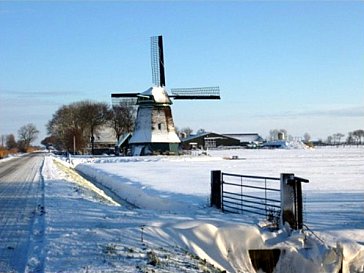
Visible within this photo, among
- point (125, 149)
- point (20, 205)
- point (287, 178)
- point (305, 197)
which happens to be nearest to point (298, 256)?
point (287, 178)

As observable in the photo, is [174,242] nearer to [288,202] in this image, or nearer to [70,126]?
[288,202]

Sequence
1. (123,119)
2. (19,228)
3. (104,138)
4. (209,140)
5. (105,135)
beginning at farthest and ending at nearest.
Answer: (209,140)
(104,138)
(105,135)
(123,119)
(19,228)

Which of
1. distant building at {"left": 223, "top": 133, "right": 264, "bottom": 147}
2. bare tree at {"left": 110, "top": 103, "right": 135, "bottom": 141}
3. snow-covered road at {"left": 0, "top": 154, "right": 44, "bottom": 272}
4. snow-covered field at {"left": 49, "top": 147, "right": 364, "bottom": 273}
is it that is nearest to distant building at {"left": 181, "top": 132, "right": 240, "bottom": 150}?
distant building at {"left": 223, "top": 133, "right": 264, "bottom": 147}

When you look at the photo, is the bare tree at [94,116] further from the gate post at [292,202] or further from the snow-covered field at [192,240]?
the gate post at [292,202]

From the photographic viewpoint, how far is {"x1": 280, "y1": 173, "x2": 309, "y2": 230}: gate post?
11586mm

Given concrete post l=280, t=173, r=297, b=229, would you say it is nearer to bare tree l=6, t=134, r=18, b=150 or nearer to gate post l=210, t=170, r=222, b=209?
gate post l=210, t=170, r=222, b=209

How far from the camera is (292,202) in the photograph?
11750 mm

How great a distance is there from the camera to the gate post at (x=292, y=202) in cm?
1159

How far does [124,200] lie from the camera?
22.6 m

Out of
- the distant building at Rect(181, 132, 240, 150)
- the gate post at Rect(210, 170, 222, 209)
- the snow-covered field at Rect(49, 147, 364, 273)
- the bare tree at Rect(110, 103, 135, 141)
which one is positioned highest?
the bare tree at Rect(110, 103, 135, 141)

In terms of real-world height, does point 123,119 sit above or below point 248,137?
above

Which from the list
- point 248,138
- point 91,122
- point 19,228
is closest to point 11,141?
point 91,122

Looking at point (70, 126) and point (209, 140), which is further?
point (209, 140)

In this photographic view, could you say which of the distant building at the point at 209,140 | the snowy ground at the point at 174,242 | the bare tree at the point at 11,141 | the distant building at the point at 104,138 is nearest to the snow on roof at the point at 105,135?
the distant building at the point at 104,138
